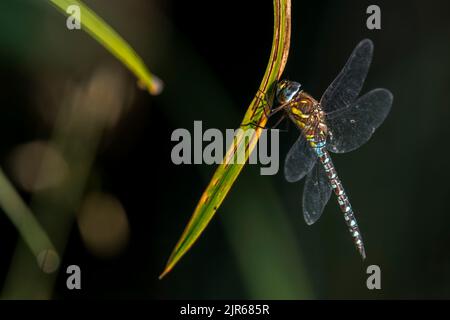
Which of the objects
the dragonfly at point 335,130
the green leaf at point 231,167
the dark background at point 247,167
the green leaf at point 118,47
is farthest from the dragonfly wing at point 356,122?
the green leaf at point 118,47

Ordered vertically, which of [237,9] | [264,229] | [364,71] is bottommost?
[264,229]

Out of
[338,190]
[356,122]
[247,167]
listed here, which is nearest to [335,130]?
[356,122]

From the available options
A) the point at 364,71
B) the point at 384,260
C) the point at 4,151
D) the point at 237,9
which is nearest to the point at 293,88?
the point at 364,71

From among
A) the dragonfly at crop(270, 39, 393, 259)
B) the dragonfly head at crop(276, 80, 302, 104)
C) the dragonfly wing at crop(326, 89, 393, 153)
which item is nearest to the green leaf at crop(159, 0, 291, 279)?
the dragonfly head at crop(276, 80, 302, 104)

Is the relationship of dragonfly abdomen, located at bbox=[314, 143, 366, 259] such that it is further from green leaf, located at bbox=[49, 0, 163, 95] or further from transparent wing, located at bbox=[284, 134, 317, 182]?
green leaf, located at bbox=[49, 0, 163, 95]

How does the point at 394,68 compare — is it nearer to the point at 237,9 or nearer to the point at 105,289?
the point at 237,9

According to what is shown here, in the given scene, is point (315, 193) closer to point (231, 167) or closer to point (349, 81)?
point (349, 81)
